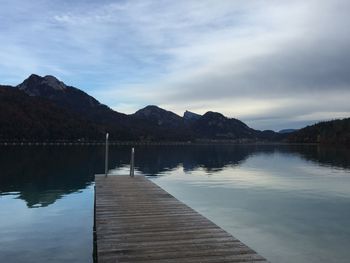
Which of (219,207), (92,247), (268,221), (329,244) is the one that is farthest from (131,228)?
(219,207)

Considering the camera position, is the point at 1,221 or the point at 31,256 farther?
the point at 1,221

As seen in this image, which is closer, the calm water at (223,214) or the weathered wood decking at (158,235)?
the weathered wood decking at (158,235)

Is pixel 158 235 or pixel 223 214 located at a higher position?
pixel 158 235

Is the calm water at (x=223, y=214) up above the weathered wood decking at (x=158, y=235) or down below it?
below

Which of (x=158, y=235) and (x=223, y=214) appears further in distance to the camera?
(x=223, y=214)

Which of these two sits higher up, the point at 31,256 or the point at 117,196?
the point at 117,196

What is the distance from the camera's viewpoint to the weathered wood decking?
9258 mm

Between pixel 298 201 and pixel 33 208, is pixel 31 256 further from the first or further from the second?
pixel 298 201

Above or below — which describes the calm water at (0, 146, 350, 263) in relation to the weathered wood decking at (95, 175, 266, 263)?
below

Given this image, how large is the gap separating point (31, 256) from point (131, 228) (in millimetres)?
4233

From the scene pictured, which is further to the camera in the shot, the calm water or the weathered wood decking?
the calm water

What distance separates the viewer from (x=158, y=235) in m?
11.2

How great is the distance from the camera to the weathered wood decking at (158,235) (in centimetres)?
926

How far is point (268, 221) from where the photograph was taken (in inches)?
805
